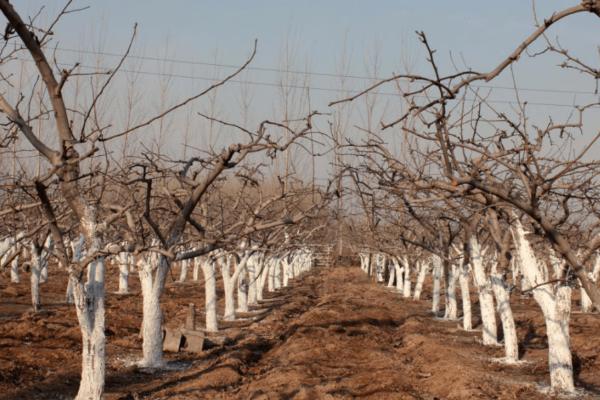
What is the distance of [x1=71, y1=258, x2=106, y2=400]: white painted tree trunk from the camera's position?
8.05 meters

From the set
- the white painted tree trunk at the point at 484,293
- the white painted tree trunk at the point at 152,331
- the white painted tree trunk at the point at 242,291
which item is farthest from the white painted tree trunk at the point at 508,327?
the white painted tree trunk at the point at 242,291

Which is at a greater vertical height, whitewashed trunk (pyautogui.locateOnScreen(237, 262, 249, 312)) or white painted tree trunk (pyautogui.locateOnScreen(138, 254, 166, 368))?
whitewashed trunk (pyautogui.locateOnScreen(237, 262, 249, 312))

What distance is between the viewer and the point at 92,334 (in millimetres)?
8133

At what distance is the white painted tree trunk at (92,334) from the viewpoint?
26.4ft

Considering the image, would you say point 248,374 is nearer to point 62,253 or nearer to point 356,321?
point 62,253

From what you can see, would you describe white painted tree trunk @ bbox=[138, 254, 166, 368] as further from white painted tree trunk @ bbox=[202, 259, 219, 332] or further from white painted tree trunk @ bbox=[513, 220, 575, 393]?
white painted tree trunk @ bbox=[513, 220, 575, 393]

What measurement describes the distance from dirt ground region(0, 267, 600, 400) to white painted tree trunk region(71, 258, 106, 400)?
112 cm

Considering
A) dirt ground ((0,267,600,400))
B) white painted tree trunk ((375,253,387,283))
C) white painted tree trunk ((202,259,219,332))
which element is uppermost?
white painted tree trunk ((375,253,387,283))

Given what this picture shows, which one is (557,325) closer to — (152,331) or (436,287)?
(152,331)

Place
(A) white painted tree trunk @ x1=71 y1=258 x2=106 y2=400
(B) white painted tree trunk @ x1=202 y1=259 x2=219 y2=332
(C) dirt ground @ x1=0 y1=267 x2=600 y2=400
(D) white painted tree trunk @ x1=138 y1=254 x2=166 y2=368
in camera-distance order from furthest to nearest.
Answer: (B) white painted tree trunk @ x1=202 y1=259 x2=219 y2=332
(D) white painted tree trunk @ x1=138 y1=254 x2=166 y2=368
(C) dirt ground @ x1=0 y1=267 x2=600 y2=400
(A) white painted tree trunk @ x1=71 y1=258 x2=106 y2=400

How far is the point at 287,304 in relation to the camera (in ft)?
82.0

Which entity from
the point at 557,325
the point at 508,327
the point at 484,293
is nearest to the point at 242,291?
the point at 484,293

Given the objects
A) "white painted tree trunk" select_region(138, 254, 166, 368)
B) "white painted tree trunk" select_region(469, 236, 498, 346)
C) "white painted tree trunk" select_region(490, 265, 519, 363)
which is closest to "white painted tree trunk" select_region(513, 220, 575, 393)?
"white painted tree trunk" select_region(490, 265, 519, 363)

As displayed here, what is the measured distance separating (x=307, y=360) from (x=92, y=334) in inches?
213
